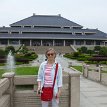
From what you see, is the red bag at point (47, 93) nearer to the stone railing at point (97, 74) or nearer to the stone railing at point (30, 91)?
the stone railing at point (30, 91)

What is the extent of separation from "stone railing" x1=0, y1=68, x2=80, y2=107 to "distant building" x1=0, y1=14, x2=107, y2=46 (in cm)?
7188

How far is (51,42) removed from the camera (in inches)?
3292

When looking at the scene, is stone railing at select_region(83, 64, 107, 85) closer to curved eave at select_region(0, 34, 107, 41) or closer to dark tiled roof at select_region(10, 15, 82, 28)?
curved eave at select_region(0, 34, 107, 41)

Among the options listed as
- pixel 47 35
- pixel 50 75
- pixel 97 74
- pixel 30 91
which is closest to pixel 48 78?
pixel 50 75

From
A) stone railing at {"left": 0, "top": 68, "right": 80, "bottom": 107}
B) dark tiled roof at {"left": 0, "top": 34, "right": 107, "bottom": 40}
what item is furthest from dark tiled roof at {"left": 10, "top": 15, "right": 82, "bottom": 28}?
stone railing at {"left": 0, "top": 68, "right": 80, "bottom": 107}

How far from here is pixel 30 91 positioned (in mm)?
7062

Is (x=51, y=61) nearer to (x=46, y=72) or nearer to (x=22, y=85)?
(x=46, y=72)

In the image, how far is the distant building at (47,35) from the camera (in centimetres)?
8019

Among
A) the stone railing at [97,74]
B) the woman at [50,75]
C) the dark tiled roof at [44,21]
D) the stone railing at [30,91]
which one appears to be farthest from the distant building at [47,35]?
the woman at [50,75]

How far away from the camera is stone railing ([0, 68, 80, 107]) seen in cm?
697

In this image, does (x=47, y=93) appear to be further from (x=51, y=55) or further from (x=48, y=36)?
(x=48, y=36)

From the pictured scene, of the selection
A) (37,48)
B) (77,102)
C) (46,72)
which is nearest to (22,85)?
(77,102)

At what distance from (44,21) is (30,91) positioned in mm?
86374

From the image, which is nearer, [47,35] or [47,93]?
[47,93]
